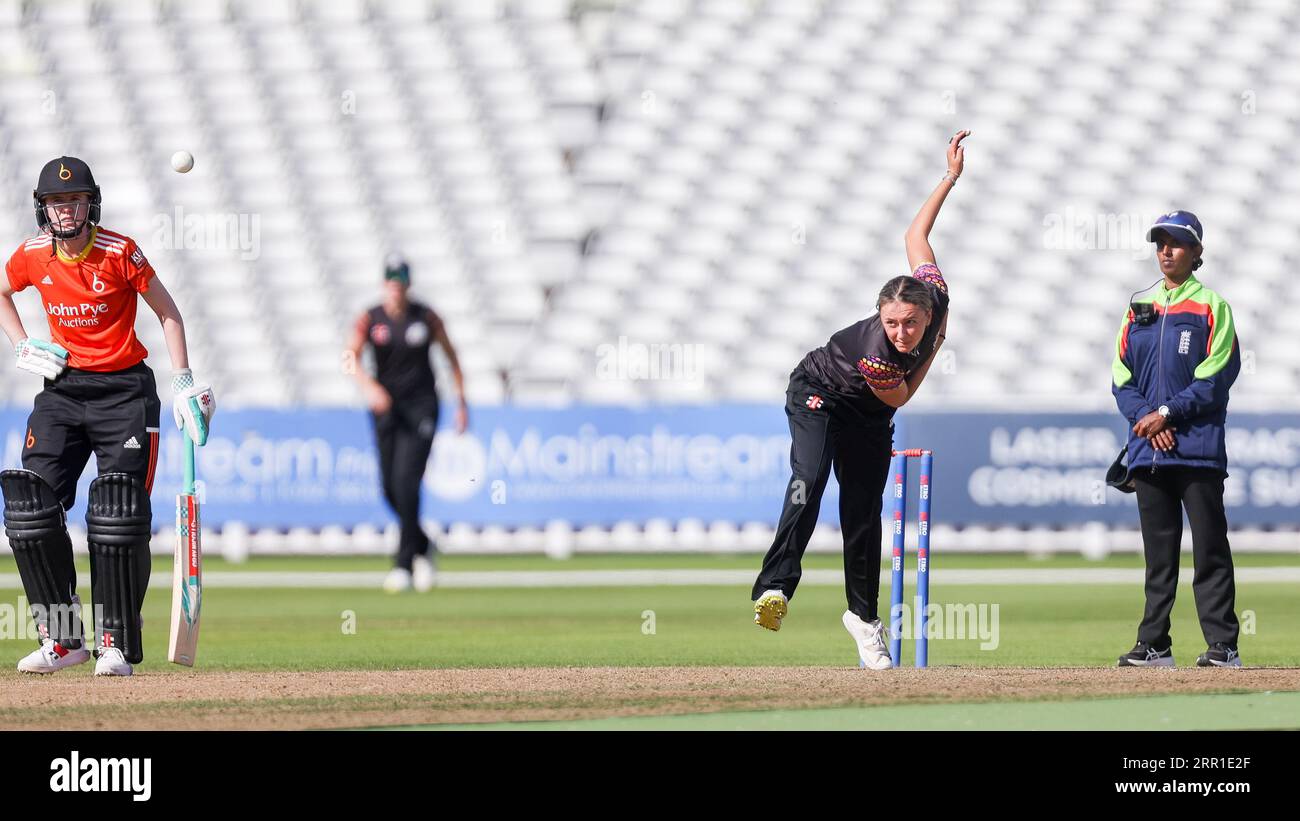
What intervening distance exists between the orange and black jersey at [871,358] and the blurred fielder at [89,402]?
2.84 meters

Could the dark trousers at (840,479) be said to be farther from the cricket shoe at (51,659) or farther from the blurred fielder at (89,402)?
the cricket shoe at (51,659)

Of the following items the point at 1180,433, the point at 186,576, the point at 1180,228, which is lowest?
the point at 186,576

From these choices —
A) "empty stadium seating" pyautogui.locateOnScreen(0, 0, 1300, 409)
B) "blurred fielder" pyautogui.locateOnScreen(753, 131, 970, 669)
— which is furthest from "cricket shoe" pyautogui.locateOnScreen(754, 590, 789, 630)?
"empty stadium seating" pyautogui.locateOnScreen(0, 0, 1300, 409)

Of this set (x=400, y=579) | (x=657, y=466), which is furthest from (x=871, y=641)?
(x=657, y=466)

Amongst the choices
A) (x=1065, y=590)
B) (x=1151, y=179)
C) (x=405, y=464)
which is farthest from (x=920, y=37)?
(x=405, y=464)

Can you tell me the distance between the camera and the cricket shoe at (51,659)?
8.48 meters

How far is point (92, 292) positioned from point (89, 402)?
19.1 inches

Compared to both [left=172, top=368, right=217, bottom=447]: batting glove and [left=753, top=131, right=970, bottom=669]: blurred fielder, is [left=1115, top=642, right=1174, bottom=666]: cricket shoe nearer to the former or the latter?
[left=753, top=131, right=970, bottom=669]: blurred fielder

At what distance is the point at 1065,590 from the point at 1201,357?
763 cm

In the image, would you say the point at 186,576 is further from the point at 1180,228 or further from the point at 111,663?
the point at 1180,228

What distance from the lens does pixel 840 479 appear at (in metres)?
8.79

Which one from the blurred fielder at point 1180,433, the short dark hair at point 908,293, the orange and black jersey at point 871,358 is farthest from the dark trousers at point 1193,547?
the short dark hair at point 908,293

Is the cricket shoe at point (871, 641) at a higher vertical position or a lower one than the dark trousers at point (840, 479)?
lower

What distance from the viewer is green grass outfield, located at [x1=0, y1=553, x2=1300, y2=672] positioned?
10508mm
